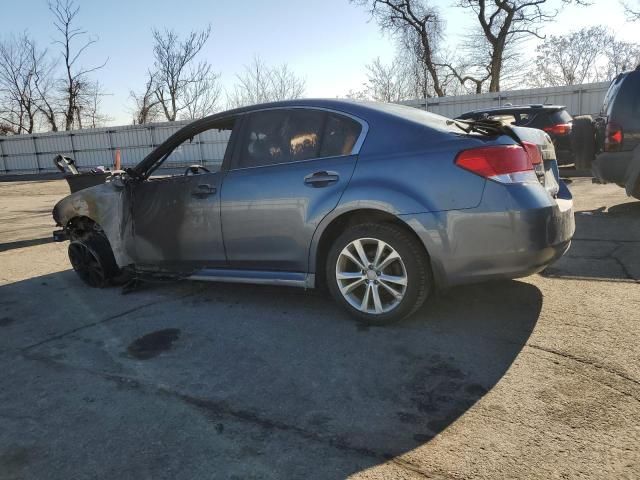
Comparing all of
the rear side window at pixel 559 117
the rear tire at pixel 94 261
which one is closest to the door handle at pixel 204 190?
the rear tire at pixel 94 261

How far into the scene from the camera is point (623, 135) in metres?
6.82

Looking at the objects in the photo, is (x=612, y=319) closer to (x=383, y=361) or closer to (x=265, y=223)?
(x=383, y=361)

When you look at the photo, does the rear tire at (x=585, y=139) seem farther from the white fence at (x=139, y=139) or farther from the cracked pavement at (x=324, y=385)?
the white fence at (x=139, y=139)

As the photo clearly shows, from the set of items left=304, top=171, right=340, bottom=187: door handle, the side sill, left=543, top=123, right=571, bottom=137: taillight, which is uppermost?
left=543, top=123, right=571, bottom=137: taillight

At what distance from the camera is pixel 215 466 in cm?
230

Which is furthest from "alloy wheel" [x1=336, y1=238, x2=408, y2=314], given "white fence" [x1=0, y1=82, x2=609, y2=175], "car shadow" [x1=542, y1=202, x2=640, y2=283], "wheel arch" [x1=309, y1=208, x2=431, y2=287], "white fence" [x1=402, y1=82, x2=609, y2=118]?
"white fence" [x1=402, y1=82, x2=609, y2=118]

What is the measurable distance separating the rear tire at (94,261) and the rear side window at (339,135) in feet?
9.04

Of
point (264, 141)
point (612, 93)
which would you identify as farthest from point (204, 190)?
point (612, 93)

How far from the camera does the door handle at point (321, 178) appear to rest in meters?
3.79

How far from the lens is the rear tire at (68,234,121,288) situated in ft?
17.4

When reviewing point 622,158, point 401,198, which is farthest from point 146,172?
point 622,158

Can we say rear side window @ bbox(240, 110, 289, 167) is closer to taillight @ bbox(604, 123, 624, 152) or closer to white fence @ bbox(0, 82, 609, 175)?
taillight @ bbox(604, 123, 624, 152)

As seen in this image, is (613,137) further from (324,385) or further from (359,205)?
(324,385)

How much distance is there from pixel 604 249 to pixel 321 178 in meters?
3.62
